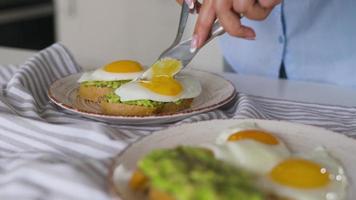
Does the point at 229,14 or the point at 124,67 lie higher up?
the point at 229,14

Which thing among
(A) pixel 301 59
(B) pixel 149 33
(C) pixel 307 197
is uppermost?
(C) pixel 307 197

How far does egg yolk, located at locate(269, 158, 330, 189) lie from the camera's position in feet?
1.82

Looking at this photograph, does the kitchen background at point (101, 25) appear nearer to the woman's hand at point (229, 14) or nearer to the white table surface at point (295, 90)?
the white table surface at point (295, 90)

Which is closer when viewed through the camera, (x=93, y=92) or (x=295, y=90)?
(x=93, y=92)

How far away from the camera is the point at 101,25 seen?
2678 mm

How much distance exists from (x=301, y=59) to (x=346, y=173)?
0.65 meters

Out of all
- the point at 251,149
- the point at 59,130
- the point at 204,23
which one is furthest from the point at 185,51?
the point at 251,149

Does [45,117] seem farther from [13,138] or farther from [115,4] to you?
[115,4]

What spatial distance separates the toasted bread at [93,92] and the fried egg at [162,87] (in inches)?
2.4

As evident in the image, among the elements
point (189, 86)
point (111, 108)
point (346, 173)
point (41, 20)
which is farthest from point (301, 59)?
point (41, 20)

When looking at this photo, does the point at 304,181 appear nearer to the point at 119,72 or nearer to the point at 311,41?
the point at 119,72

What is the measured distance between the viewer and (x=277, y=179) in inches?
22.0

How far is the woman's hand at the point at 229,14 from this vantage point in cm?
86

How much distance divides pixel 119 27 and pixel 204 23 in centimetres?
178
